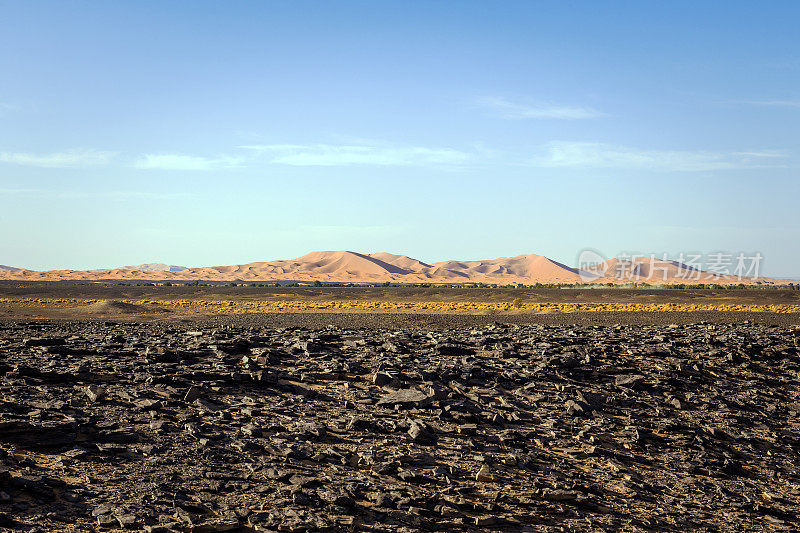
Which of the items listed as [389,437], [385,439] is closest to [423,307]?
[389,437]

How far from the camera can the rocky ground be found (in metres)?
7.11

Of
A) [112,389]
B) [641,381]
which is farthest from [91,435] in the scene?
[641,381]

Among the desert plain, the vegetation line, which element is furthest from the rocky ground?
the vegetation line

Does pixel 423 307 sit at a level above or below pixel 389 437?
above

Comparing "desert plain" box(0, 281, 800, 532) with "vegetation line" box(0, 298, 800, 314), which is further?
"vegetation line" box(0, 298, 800, 314)

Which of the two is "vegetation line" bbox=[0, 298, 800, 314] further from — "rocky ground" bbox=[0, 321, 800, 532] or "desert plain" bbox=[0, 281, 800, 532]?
"rocky ground" bbox=[0, 321, 800, 532]

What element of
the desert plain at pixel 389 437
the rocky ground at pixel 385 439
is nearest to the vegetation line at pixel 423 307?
the desert plain at pixel 389 437

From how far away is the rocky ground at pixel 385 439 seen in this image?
7.11 meters

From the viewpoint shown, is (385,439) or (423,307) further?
(423,307)

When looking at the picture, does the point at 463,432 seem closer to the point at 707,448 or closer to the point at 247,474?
the point at 247,474

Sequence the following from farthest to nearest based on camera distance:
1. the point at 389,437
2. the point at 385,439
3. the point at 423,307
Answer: the point at 423,307 → the point at 389,437 → the point at 385,439

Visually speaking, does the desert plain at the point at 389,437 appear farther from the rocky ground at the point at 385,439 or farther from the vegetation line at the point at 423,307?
the vegetation line at the point at 423,307

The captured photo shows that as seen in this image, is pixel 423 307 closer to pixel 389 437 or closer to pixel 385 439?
pixel 389 437

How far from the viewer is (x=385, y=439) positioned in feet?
30.7
